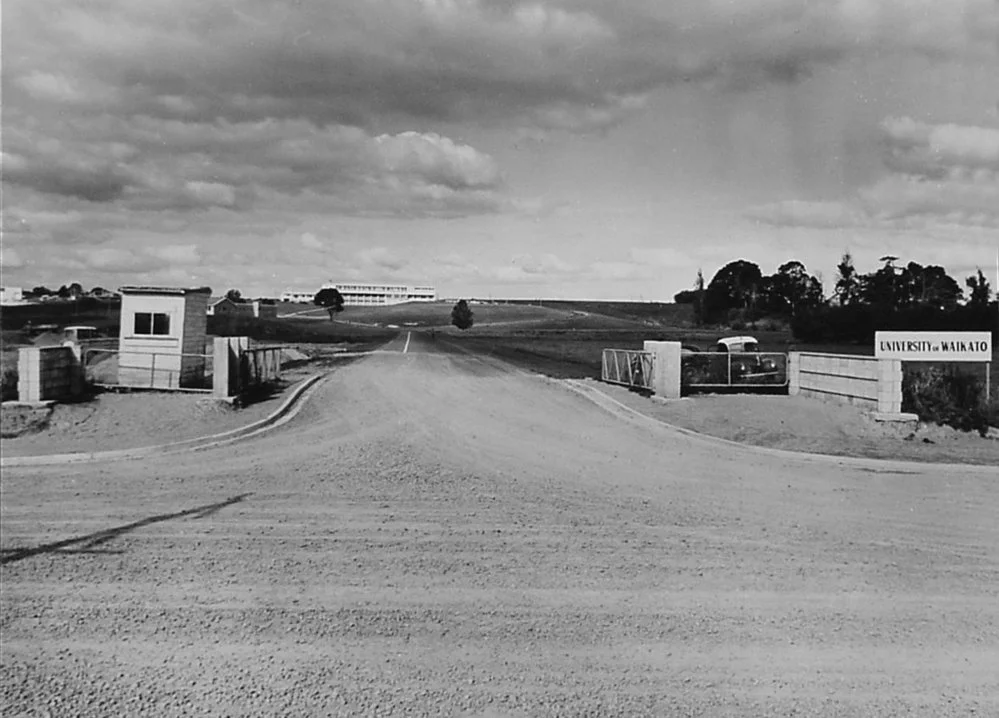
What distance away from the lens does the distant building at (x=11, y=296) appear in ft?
20.6

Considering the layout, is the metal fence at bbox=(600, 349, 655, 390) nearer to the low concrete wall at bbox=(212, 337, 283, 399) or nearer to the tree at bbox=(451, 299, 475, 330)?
the low concrete wall at bbox=(212, 337, 283, 399)

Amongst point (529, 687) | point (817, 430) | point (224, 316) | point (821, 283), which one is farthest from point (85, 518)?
point (224, 316)

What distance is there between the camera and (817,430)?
34.9 feet

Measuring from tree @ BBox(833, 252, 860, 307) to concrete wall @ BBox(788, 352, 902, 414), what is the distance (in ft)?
6.91

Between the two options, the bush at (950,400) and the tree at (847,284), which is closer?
the tree at (847,284)

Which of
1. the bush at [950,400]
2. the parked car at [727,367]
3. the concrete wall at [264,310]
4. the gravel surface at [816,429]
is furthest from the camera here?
the concrete wall at [264,310]

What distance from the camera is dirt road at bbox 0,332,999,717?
4.18m

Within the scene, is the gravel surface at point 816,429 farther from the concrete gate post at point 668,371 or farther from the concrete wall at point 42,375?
the concrete wall at point 42,375

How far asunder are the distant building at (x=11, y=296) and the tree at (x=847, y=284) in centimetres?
769

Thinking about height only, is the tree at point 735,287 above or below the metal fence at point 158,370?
A: above

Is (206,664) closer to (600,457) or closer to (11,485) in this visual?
(11,485)

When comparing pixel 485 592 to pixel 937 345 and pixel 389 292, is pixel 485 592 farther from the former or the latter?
pixel 389 292

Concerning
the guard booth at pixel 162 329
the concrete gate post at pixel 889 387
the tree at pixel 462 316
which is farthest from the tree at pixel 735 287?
the tree at pixel 462 316

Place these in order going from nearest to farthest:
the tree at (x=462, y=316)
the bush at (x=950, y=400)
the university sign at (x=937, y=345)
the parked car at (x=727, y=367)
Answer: the university sign at (x=937, y=345) < the bush at (x=950, y=400) < the parked car at (x=727, y=367) < the tree at (x=462, y=316)
